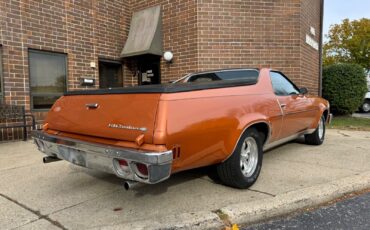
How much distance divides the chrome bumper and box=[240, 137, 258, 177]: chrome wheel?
139 centimetres

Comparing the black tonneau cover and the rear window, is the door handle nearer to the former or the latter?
the black tonneau cover

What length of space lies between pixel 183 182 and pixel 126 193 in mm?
765

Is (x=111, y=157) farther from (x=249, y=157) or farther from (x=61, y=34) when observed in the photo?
(x=61, y=34)

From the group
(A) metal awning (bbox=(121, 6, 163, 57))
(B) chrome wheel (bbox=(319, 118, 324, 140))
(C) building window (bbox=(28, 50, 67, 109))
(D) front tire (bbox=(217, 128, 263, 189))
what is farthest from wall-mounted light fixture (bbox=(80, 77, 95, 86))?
(D) front tire (bbox=(217, 128, 263, 189))

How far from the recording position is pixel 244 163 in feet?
12.7

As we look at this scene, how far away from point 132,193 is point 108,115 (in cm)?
113

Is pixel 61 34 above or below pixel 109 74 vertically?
above

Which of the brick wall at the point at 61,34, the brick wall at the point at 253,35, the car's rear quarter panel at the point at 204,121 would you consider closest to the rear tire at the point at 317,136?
the car's rear quarter panel at the point at 204,121

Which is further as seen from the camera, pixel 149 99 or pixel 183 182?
pixel 183 182

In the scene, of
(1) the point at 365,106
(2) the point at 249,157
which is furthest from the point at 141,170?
(1) the point at 365,106

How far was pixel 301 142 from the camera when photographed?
674cm

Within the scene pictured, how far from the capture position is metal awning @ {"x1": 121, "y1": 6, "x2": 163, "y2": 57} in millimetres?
9523

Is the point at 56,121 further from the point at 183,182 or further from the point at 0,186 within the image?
the point at 183,182

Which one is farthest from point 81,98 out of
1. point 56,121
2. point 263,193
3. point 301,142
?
point 301,142
